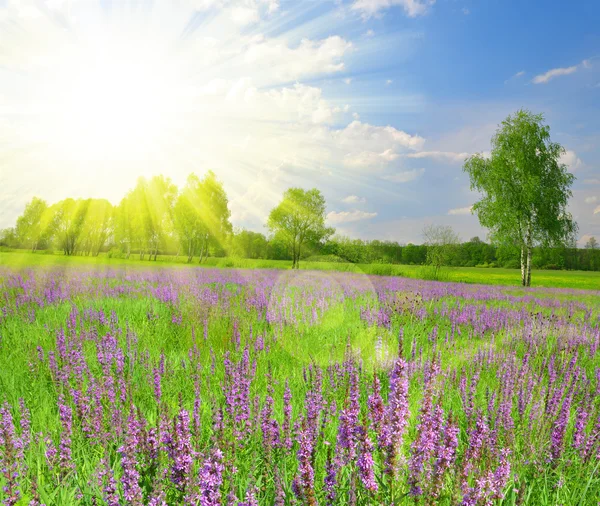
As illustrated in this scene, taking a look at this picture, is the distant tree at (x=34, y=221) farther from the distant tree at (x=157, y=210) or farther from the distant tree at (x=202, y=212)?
the distant tree at (x=202, y=212)

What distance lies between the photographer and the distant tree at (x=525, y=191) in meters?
33.5

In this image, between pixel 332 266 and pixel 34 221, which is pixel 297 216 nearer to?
pixel 332 266

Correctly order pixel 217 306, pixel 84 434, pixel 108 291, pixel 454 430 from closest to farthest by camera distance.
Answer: pixel 454 430 → pixel 84 434 → pixel 217 306 → pixel 108 291

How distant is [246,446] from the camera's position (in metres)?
2.92

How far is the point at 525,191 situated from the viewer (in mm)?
33062

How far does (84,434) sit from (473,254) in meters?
86.4

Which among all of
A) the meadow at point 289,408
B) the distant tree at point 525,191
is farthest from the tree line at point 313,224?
the meadow at point 289,408

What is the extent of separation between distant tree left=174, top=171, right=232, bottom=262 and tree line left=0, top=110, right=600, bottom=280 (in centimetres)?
16

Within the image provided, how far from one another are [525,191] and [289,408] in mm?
36703

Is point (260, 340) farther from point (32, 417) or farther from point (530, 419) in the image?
point (530, 419)

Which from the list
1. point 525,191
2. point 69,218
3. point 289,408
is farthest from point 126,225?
point 289,408

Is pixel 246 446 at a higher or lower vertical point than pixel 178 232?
lower

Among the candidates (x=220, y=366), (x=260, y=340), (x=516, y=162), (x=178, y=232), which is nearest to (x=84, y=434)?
(x=220, y=366)

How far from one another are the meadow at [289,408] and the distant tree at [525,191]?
2819cm
